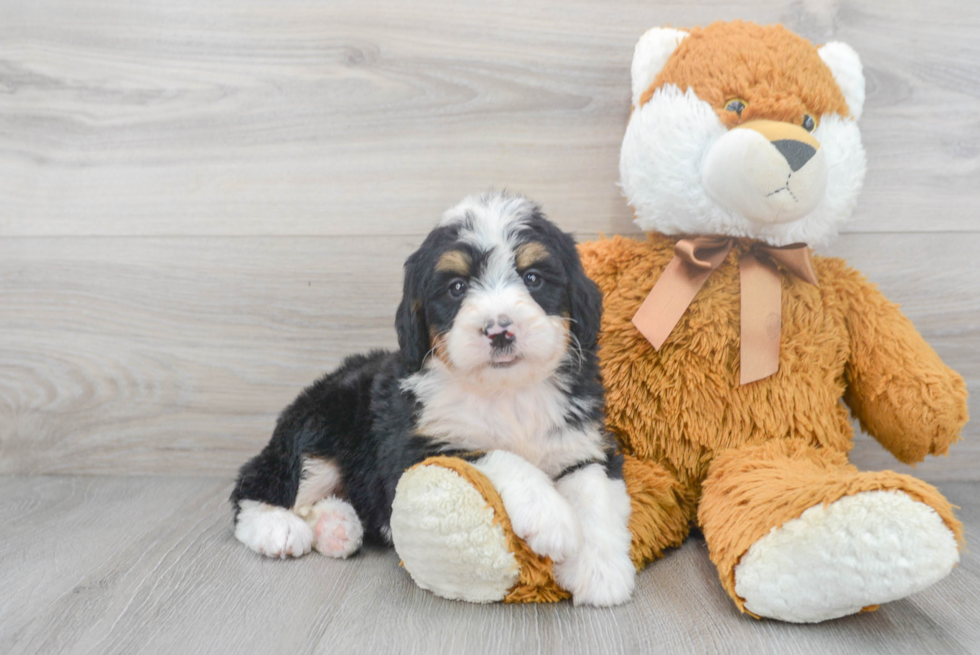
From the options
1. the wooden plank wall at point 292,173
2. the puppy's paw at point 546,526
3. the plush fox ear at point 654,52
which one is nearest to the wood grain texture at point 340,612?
the puppy's paw at point 546,526

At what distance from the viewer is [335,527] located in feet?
5.47

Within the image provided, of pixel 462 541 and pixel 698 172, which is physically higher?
pixel 698 172

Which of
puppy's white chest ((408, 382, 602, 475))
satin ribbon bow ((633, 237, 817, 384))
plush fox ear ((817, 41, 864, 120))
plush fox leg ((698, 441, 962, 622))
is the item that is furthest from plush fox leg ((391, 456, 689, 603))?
plush fox ear ((817, 41, 864, 120))

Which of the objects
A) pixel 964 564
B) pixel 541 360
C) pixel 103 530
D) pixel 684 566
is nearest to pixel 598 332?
pixel 541 360

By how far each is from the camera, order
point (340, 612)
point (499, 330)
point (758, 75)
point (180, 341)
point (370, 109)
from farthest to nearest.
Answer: point (180, 341)
point (370, 109)
point (758, 75)
point (340, 612)
point (499, 330)

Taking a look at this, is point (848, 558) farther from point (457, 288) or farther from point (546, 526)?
point (457, 288)

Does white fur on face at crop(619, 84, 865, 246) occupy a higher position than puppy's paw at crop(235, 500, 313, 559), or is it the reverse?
white fur on face at crop(619, 84, 865, 246)

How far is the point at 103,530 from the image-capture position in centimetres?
187

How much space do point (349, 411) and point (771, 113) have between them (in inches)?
46.3

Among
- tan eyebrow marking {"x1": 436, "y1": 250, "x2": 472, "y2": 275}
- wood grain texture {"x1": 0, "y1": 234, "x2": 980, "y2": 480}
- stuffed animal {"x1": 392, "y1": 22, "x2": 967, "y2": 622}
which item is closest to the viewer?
tan eyebrow marking {"x1": 436, "y1": 250, "x2": 472, "y2": 275}

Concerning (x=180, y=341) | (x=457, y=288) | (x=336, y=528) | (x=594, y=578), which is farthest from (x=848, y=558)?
(x=180, y=341)

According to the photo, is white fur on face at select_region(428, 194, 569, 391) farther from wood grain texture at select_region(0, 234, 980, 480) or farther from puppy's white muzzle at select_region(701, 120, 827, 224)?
wood grain texture at select_region(0, 234, 980, 480)

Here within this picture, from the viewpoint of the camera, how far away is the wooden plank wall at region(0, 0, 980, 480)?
203cm

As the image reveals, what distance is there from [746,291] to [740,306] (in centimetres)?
4
